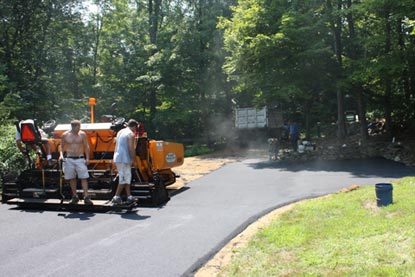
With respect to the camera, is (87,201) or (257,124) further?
(257,124)

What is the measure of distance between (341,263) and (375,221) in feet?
6.22

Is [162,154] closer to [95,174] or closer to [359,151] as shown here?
[95,174]

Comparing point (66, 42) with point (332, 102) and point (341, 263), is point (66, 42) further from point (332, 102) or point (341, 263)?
point (341, 263)

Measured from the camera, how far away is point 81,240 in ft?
→ 19.3

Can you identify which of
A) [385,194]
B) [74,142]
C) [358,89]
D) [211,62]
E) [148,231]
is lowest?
[148,231]

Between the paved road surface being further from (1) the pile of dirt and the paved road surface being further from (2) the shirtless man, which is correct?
(1) the pile of dirt

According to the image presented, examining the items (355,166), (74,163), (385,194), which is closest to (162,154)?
(74,163)

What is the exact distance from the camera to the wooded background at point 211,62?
17453 mm

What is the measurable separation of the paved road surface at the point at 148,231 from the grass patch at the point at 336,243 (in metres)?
0.62

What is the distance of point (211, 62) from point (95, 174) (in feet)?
55.4

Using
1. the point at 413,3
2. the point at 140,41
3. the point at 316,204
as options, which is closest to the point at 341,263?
the point at 316,204

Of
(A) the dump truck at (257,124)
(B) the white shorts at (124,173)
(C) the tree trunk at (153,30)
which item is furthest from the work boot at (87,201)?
(C) the tree trunk at (153,30)

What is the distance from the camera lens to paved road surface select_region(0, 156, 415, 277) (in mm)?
4848

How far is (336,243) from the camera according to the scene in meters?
5.10
